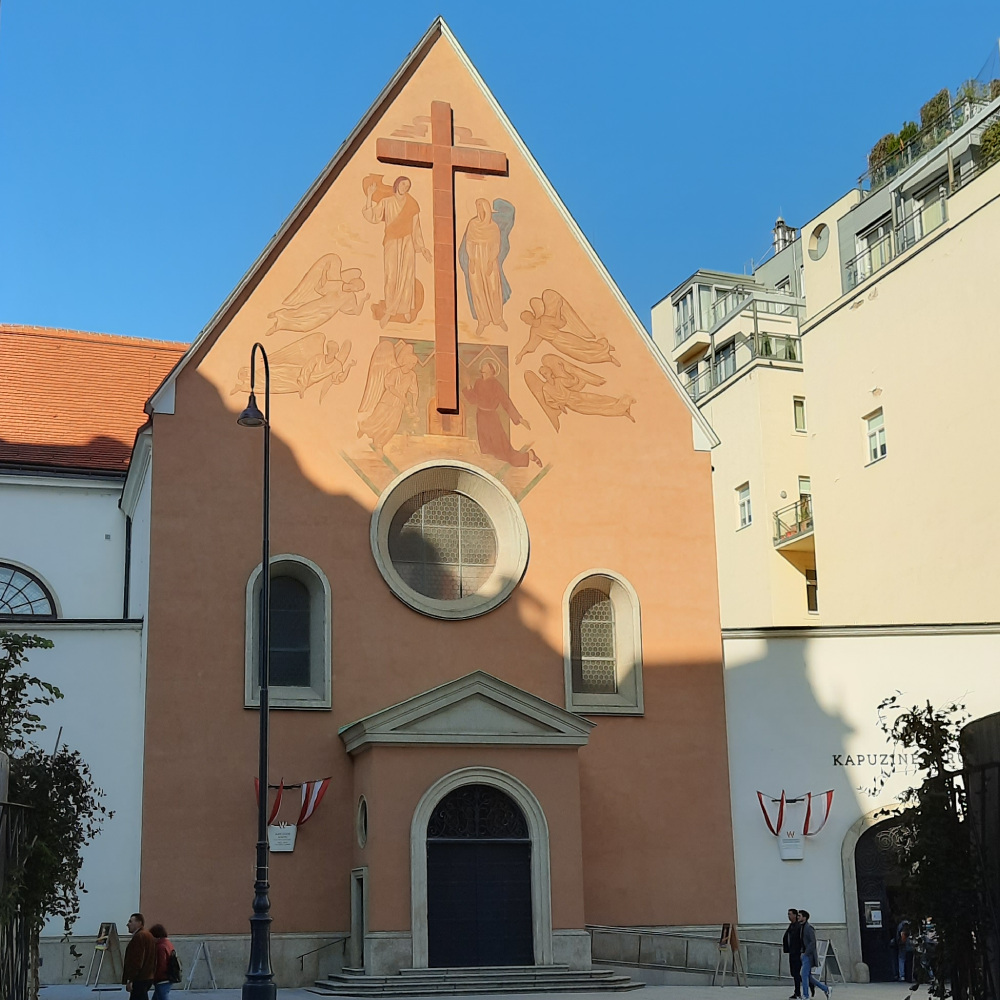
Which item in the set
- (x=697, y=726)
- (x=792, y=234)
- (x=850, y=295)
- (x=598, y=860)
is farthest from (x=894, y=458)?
(x=792, y=234)

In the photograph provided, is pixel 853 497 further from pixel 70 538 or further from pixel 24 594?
pixel 24 594

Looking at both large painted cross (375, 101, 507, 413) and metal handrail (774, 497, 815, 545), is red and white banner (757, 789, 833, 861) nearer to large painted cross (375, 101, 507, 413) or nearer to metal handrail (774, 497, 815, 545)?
large painted cross (375, 101, 507, 413)

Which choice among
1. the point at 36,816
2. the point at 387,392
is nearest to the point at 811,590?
the point at 387,392

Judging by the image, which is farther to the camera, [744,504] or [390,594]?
[744,504]

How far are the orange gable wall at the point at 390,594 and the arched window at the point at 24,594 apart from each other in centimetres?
617

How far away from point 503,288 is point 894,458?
39.1 ft

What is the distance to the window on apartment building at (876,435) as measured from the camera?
34.6 metres

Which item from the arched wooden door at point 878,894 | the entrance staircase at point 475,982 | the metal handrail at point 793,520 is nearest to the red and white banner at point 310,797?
the entrance staircase at point 475,982

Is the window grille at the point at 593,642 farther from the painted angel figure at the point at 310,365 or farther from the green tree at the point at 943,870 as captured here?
the green tree at the point at 943,870

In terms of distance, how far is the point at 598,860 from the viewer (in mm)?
24234

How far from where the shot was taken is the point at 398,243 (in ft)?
85.8

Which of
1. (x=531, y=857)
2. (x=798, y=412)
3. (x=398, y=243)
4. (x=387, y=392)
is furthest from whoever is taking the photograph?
(x=798, y=412)

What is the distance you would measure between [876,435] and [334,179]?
15.4 meters

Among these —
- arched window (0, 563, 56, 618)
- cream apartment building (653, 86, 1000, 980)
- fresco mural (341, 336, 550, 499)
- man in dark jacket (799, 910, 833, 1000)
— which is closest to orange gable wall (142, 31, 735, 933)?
fresco mural (341, 336, 550, 499)
